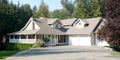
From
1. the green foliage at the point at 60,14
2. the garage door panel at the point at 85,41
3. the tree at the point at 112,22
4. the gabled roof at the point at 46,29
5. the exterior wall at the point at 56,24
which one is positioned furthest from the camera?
the green foliage at the point at 60,14

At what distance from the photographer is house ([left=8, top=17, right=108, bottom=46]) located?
54.6m

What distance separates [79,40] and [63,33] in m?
4.06

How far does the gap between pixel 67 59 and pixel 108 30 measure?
11150mm

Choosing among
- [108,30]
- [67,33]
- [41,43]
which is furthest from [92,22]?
[108,30]

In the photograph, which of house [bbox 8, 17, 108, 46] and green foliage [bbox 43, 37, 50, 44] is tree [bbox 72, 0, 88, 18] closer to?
house [bbox 8, 17, 108, 46]

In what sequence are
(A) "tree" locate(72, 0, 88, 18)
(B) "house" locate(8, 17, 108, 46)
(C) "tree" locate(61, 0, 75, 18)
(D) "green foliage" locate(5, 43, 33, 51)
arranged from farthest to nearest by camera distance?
1. (C) "tree" locate(61, 0, 75, 18)
2. (A) "tree" locate(72, 0, 88, 18)
3. (B) "house" locate(8, 17, 108, 46)
4. (D) "green foliage" locate(5, 43, 33, 51)

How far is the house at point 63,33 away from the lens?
54562mm

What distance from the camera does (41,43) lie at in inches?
2028

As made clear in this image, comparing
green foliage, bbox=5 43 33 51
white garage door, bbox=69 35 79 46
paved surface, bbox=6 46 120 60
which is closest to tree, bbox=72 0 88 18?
white garage door, bbox=69 35 79 46

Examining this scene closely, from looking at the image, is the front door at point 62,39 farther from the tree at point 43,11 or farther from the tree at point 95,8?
the tree at point 43,11

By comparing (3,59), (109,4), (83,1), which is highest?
(83,1)

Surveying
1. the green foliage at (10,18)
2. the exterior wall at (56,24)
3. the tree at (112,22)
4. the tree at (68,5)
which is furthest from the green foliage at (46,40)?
the tree at (68,5)

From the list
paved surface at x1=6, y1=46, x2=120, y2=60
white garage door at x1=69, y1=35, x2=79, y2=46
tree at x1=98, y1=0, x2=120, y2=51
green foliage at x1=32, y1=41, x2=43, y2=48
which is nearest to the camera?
paved surface at x1=6, y1=46, x2=120, y2=60

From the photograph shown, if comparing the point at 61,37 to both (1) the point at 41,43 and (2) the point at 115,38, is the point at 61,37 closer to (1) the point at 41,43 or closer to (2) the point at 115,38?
(1) the point at 41,43
